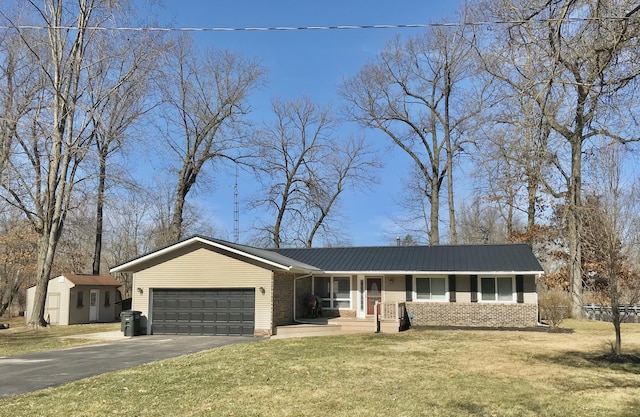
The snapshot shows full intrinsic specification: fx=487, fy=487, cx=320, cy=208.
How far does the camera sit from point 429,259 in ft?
74.6

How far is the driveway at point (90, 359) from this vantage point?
9.79 m

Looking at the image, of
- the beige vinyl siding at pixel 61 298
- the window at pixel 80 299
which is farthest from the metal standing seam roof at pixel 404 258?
the window at pixel 80 299

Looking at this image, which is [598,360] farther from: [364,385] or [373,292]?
[373,292]

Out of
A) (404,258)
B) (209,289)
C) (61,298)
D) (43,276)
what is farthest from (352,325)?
(61,298)

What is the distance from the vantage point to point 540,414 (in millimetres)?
7062

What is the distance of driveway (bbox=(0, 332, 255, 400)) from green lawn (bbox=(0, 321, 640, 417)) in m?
0.73

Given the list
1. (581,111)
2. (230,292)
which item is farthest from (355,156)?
(581,111)

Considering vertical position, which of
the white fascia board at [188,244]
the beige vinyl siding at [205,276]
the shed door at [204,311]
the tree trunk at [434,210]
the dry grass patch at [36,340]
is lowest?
the dry grass patch at [36,340]

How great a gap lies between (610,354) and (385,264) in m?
11.2

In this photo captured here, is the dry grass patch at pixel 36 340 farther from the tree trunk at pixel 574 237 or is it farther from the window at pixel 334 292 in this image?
the tree trunk at pixel 574 237

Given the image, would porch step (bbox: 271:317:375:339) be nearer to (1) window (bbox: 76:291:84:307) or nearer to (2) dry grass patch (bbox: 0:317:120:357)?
(2) dry grass patch (bbox: 0:317:120:357)

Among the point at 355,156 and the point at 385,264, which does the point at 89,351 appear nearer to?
the point at 385,264

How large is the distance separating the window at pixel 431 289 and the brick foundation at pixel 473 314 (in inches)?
15.4

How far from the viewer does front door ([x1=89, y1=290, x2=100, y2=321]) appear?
2736 centimetres
